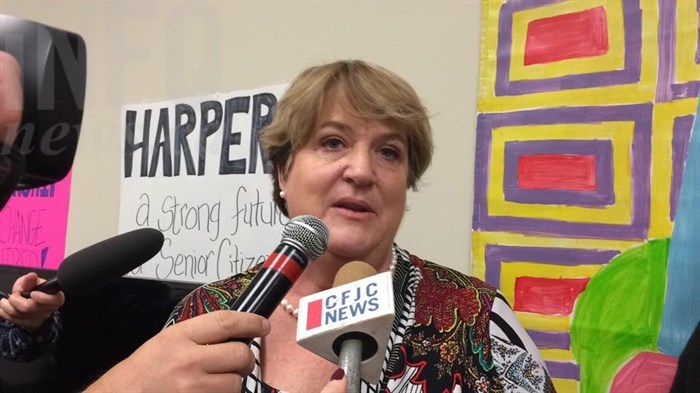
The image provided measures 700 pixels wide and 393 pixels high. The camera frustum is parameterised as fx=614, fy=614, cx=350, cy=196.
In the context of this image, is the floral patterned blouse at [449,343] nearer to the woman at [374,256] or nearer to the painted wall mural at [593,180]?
the woman at [374,256]

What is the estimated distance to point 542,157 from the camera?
123 cm

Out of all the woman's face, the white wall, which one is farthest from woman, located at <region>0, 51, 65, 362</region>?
the woman's face

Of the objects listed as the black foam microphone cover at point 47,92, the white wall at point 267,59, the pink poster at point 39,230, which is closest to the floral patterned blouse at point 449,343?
the white wall at point 267,59

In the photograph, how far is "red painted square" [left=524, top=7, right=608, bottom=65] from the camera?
3.82 ft

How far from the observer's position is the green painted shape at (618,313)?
3.56 feet

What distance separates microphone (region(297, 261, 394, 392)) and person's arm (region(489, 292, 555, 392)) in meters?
0.48

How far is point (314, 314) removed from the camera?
515 millimetres

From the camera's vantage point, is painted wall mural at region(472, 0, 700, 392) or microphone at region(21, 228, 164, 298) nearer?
microphone at region(21, 228, 164, 298)

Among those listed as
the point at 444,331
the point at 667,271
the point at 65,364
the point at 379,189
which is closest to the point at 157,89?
the point at 65,364

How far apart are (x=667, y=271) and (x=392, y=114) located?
0.56m

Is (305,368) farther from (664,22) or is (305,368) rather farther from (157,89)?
(157,89)

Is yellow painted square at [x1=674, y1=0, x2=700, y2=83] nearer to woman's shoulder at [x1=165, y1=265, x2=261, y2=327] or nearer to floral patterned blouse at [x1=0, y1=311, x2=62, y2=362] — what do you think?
woman's shoulder at [x1=165, y1=265, x2=261, y2=327]

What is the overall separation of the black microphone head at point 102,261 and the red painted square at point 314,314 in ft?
1.03

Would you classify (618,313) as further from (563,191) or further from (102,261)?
(102,261)
